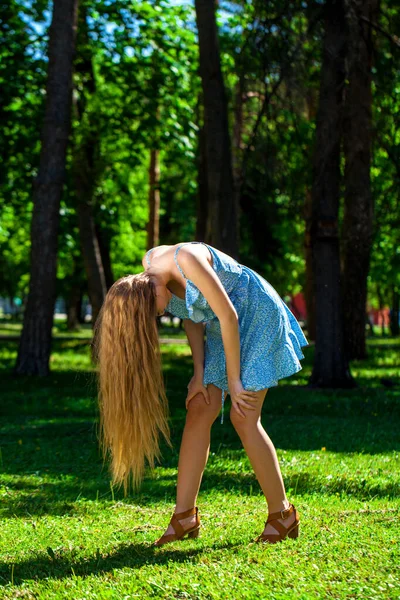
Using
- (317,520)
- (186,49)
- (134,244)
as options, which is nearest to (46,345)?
(186,49)

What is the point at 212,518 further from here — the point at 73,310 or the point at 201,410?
the point at 73,310

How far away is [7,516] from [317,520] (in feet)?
6.28

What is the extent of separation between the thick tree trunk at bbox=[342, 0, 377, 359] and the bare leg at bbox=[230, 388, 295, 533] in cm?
867

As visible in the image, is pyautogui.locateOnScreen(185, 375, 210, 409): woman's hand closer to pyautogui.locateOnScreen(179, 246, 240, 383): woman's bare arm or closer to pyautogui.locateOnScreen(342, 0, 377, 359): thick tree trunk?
pyautogui.locateOnScreen(179, 246, 240, 383): woman's bare arm

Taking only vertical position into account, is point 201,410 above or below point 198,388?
below

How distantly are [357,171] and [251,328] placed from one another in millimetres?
10614

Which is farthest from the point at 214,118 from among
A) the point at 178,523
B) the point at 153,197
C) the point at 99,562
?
the point at 153,197

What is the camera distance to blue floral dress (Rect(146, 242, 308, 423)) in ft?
14.4

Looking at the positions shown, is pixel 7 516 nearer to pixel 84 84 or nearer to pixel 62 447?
pixel 62 447

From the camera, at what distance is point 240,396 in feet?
14.3

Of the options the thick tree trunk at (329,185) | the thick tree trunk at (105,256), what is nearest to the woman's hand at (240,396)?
the thick tree trunk at (329,185)

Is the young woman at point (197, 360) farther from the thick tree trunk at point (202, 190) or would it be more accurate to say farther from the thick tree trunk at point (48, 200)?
the thick tree trunk at point (202, 190)

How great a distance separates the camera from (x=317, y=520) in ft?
16.3

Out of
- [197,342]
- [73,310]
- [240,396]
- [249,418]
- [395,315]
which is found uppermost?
[73,310]
